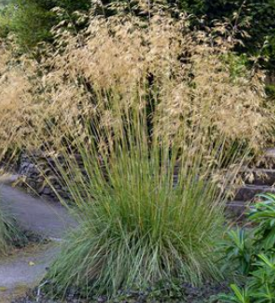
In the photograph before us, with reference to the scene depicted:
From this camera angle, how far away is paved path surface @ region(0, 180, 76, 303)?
16.3 feet

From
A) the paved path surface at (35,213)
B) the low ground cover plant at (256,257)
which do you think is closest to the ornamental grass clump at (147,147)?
the low ground cover plant at (256,257)

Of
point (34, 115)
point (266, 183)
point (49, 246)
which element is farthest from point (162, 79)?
point (266, 183)

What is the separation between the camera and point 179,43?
5082 mm

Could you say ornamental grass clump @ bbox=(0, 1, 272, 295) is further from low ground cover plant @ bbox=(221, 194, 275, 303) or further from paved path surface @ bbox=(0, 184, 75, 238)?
paved path surface @ bbox=(0, 184, 75, 238)

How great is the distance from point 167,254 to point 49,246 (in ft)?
7.17

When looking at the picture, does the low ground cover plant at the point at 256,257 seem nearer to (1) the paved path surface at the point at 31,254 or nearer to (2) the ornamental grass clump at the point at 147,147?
(2) the ornamental grass clump at the point at 147,147

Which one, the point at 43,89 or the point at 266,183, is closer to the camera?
the point at 43,89

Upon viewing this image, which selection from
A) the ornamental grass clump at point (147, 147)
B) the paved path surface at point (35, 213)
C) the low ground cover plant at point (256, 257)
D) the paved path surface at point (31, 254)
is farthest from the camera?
the paved path surface at point (35, 213)

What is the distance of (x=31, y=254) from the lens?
5945 millimetres

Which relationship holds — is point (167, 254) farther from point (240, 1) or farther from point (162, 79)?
point (240, 1)

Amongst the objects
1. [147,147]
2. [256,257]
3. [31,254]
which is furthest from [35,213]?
[256,257]

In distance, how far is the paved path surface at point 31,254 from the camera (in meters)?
4.95

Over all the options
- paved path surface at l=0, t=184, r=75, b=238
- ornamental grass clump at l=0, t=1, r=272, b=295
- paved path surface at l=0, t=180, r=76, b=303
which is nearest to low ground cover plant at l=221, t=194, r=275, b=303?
ornamental grass clump at l=0, t=1, r=272, b=295

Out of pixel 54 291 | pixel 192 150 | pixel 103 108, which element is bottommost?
pixel 54 291
